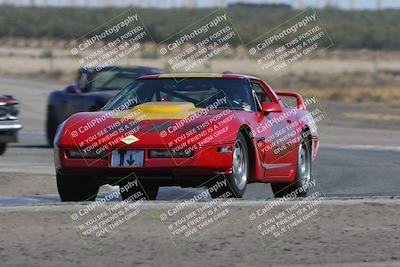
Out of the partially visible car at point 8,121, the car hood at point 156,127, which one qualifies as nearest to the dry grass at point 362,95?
the partially visible car at point 8,121

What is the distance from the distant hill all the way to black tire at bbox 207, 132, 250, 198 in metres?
83.7

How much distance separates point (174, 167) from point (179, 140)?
25 centimetres

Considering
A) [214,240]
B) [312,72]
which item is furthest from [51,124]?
[312,72]

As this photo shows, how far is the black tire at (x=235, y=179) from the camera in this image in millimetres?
11211

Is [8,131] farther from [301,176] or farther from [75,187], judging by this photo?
[75,187]

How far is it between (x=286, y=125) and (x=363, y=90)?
32478 mm

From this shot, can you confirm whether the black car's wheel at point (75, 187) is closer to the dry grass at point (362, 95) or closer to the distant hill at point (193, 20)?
the dry grass at point (362, 95)

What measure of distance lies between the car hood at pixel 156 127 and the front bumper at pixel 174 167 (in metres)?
0.12

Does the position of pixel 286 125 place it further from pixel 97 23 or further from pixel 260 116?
pixel 97 23

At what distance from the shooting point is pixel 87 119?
452 inches

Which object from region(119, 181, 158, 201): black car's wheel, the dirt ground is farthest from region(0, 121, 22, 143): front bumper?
the dirt ground

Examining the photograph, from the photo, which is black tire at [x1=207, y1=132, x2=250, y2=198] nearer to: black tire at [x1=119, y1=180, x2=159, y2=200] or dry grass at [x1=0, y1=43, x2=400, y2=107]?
black tire at [x1=119, y1=180, x2=159, y2=200]

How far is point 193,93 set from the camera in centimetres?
1234

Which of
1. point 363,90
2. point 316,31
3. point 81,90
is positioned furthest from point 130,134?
point 316,31
